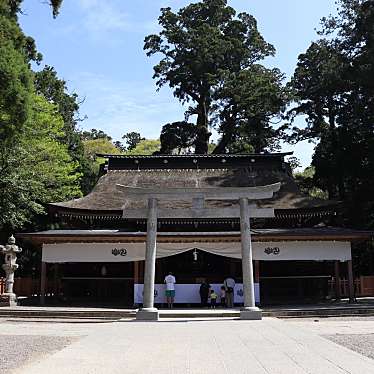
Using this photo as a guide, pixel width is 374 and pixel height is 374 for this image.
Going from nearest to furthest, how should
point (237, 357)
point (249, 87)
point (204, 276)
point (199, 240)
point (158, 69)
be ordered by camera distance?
point (237, 357) → point (199, 240) → point (204, 276) → point (249, 87) → point (158, 69)

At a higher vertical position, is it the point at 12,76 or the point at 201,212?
the point at 12,76

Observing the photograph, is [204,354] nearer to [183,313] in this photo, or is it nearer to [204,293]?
[183,313]

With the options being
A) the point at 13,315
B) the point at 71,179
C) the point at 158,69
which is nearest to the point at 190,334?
the point at 13,315

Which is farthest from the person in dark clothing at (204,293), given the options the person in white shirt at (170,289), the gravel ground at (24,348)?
the gravel ground at (24,348)

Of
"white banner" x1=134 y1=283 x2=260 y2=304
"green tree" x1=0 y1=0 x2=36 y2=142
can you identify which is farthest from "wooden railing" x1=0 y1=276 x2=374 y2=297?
"green tree" x1=0 y1=0 x2=36 y2=142

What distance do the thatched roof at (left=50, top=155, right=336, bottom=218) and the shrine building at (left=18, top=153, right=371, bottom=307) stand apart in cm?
5

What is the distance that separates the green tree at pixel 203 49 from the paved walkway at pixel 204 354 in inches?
1178

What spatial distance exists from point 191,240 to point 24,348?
35.3 feet

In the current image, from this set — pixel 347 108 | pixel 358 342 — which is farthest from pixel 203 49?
pixel 358 342

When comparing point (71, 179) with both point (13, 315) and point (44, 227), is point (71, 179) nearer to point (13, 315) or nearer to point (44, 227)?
point (44, 227)

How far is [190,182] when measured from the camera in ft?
82.0

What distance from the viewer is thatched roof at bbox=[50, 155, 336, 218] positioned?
21.7 m

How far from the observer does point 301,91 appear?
34.4m

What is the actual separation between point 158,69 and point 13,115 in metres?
26.8
